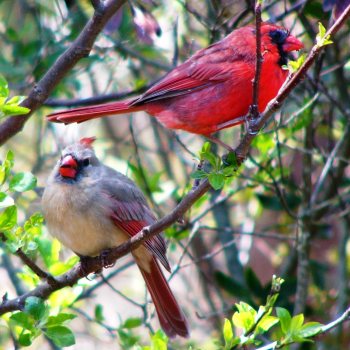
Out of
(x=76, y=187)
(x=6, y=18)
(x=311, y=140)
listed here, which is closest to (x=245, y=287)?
(x=311, y=140)

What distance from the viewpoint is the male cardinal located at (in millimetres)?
3195

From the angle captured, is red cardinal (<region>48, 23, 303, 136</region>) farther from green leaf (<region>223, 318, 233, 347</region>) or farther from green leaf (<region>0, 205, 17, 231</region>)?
green leaf (<region>223, 318, 233, 347</region>)

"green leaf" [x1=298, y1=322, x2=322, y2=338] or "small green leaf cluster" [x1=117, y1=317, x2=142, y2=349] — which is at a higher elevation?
"small green leaf cluster" [x1=117, y1=317, x2=142, y2=349]

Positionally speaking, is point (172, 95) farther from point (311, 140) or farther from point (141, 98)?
point (311, 140)

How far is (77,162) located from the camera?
3428mm

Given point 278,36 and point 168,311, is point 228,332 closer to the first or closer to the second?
point 168,311

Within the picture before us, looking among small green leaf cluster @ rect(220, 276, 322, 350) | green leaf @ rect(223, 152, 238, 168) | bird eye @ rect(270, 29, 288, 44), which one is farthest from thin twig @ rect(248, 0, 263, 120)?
bird eye @ rect(270, 29, 288, 44)

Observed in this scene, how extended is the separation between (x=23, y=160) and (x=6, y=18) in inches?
36.1

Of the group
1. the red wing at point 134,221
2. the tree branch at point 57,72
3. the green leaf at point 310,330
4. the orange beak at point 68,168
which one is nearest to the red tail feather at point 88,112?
the tree branch at point 57,72

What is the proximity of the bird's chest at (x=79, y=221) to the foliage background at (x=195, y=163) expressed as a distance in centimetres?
9

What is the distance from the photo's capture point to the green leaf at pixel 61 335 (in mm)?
2631

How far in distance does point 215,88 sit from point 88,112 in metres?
0.55

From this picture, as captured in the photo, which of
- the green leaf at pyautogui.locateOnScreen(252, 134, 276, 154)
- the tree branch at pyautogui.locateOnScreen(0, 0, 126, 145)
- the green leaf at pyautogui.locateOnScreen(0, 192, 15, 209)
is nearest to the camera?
the green leaf at pyautogui.locateOnScreen(0, 192, 15, 209)

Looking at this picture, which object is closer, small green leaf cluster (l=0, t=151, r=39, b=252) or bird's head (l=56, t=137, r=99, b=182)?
small green leaf cluster (l=0, t=151, r=39, b=252)
